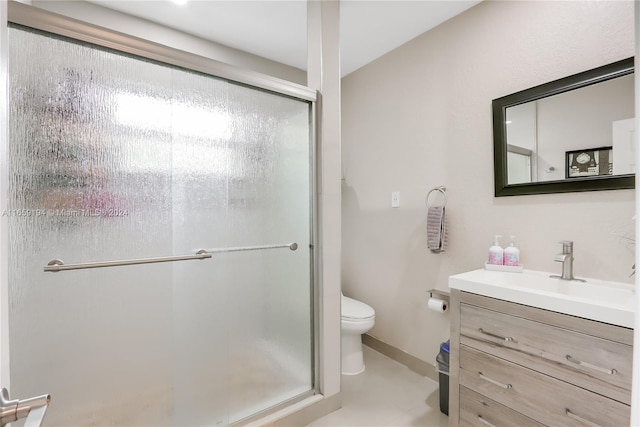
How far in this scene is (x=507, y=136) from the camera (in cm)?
179

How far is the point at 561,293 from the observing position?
1.41 m

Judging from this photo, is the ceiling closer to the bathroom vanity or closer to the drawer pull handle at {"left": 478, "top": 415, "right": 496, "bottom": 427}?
the bathroom vanity

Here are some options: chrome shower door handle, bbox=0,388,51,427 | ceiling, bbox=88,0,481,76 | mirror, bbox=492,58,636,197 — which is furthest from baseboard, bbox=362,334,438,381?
ceiling, bbox=88,0,481,76

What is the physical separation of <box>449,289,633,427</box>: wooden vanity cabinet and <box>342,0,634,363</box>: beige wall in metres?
0.50

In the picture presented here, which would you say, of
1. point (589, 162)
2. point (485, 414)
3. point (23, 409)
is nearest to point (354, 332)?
point (485, 414)

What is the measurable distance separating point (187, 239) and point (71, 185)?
46 centimetres

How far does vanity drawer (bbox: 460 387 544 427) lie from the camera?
4.32ft

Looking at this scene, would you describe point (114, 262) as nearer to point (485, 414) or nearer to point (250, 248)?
point (250, 248)

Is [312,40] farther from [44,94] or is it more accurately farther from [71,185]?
Answer: [71,185]

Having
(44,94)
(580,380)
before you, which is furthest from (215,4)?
(580,380)

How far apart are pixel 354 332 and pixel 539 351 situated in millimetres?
1132

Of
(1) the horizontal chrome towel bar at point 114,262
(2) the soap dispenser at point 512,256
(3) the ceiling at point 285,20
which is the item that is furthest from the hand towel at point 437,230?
(1) the horizontal chrome towel bar at point 114,262

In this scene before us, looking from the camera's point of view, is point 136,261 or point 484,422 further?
point 484,422

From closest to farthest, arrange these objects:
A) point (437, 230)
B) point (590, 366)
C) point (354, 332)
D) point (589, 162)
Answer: point (590, 366) → point (589, 162) → point (437, 230) → point (354, 332)
